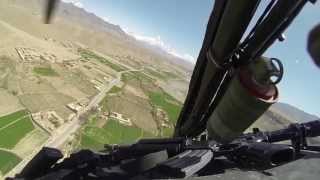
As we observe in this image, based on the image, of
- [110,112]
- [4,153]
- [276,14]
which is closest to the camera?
[276,14]

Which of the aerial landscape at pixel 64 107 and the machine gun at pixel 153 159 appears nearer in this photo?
the machine gun at pixel 153 159

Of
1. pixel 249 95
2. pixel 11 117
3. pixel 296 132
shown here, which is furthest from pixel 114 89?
pixel 249 95

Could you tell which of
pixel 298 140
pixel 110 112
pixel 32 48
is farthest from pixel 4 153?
pixel 32 48

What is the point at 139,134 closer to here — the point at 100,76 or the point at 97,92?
the point at 97,92

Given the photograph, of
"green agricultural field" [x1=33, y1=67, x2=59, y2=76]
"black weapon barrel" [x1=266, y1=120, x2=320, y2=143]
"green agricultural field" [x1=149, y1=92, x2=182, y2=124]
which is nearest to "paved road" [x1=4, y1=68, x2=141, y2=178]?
"green agricultural field" [x1=33, y1=67, x2=59, y2=76]

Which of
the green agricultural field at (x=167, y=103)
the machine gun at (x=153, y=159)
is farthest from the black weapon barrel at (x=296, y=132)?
the green agricultural field at (x=167, y=103)

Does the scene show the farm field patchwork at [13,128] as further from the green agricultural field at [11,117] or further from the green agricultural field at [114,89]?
the green agricultural field at [114,89]
